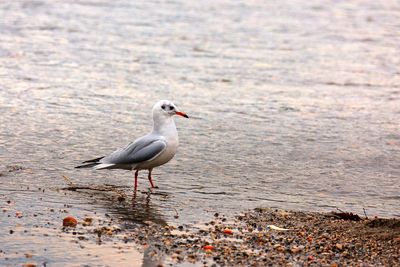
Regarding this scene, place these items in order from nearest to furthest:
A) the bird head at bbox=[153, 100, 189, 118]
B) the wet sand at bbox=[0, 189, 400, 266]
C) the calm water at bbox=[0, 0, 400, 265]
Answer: the wet sand at bbox=[0, 189, 400, 266], the calm water at bbox=[0, 0, 400, 265], the bird head at bbox=[153, 100, 189, 118]

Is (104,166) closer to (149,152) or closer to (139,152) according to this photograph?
(139,152)

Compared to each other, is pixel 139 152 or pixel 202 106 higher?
pixel 202 106

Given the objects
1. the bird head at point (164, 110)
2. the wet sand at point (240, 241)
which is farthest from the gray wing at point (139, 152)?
the wet sand at point (240, 241)

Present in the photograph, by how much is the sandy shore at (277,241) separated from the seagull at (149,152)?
1230mm

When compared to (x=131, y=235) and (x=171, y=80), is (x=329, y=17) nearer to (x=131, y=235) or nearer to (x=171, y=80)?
(x=171, y=80)

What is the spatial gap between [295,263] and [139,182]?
3024 millimetres

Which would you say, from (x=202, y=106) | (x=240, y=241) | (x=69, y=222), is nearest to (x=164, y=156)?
(x=69, y=222)

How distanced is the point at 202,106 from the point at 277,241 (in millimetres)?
6141

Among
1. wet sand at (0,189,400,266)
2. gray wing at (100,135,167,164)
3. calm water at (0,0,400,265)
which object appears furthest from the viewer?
gray wing at (100,135,167,164)

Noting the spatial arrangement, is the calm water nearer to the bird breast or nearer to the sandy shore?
the bird breast

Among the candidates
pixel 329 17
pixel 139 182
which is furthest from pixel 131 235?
pixel 329 17

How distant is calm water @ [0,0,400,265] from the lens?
345 inches

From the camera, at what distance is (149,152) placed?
29.2 feet

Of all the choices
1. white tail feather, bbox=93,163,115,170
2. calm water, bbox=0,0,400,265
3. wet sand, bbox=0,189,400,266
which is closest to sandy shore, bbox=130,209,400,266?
wet sand, bbox=0,189,400,266
